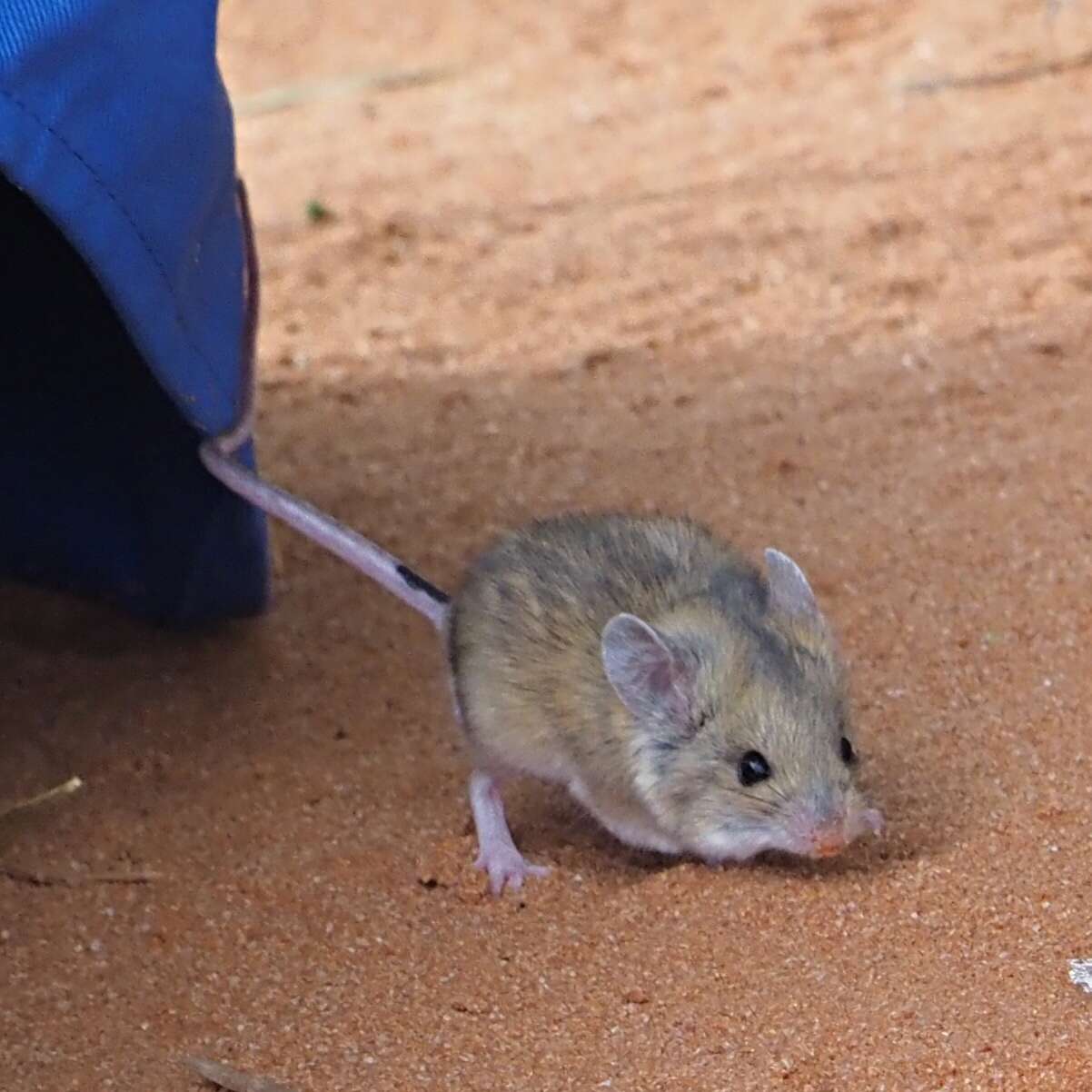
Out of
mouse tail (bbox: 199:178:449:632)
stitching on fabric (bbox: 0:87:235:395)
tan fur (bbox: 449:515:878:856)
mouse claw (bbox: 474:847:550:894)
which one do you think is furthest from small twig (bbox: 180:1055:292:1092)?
stitching on fabric (bbox: 0:87:235:395)

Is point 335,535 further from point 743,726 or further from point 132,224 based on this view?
point 743,726

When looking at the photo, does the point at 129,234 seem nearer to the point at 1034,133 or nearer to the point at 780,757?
the point at 780,757

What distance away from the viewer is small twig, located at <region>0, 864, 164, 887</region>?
4609 mm

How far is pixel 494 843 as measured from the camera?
14.8ft

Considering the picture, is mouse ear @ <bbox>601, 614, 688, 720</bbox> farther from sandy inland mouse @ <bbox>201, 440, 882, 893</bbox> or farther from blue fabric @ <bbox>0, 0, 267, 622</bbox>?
blue fabric @ <bbox>0, 0, 267, 622</bbox>

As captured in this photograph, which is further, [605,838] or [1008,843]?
[605,838]

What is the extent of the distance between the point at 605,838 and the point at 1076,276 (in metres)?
3.69

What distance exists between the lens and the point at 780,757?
412 cm

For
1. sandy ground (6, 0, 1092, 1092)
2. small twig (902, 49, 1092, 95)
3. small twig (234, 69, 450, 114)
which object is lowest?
small twig (234, 69, 450, 114)

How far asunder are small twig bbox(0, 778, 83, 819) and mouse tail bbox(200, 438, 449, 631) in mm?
928

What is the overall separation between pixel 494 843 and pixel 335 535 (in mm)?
987

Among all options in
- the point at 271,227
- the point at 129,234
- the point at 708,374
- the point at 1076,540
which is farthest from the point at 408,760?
the point at 271,227

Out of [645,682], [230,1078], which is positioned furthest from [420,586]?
[230,1078]

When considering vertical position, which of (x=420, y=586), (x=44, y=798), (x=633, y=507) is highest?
(x=420, y=586)
